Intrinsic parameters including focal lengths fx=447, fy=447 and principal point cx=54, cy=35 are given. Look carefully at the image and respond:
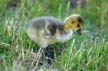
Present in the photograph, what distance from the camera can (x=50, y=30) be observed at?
4211 millimetres

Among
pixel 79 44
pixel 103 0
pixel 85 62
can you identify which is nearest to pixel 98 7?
pixel 103 0

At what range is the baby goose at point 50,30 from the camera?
422 centimetres

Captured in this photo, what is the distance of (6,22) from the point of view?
4.59 m

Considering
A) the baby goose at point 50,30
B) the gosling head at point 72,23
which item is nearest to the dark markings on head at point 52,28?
the baby goose at point 50,30

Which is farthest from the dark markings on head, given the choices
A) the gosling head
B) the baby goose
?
the gosling head

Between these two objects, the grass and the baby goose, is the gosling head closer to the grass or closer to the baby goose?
the baby goose

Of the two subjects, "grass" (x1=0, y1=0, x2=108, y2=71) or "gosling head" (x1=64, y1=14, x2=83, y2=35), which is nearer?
"grass" (x1=0, y1=0, x2=108, y2=71)

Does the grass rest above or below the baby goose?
below

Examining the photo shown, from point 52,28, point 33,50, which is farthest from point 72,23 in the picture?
point 33,50

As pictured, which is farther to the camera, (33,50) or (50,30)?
(33,50)

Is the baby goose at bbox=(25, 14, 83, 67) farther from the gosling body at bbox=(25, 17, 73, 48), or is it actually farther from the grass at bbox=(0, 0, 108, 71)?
the grass at bbox=(0, 0, 108, 71)

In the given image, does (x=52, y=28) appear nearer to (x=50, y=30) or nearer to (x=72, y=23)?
(x=50, y=30)

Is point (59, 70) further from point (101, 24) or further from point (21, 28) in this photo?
point (101, 24)

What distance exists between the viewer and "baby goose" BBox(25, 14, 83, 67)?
13.9ft
